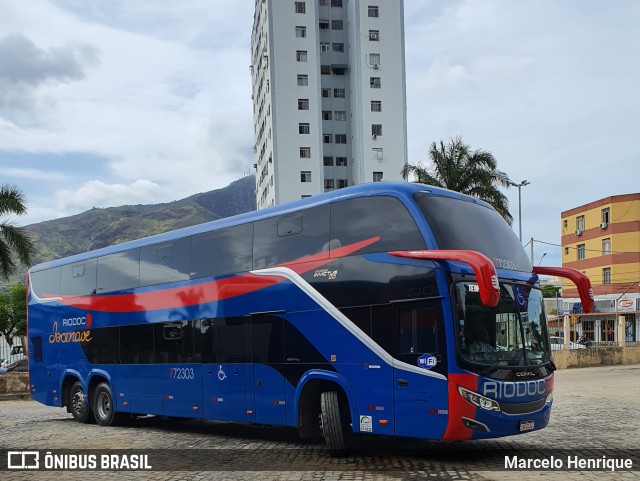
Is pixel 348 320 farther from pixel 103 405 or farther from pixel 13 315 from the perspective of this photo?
pixel 13 315

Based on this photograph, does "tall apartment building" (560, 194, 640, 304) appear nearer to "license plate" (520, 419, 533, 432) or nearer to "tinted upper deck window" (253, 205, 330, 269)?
"tinted upper deck window" (253, 205, 330, 269)

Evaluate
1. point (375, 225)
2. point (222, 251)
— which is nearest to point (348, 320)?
point (375, 225)

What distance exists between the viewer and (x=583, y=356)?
3303 cm

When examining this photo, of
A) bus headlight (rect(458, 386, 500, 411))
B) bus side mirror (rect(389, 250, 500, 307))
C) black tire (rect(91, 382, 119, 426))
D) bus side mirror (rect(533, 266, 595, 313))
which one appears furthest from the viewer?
black tire (rect(91, 382, 119, 426))

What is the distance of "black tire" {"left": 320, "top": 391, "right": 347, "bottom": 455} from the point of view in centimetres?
1083

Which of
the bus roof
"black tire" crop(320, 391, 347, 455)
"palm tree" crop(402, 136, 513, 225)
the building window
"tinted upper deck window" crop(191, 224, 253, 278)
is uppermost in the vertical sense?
the building window

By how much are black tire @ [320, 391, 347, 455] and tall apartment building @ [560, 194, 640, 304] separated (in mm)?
45801

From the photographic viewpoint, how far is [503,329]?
400 inches

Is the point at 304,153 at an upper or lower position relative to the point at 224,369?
upper

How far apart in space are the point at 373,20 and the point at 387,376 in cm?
6299

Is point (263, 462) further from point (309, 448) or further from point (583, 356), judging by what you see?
point (583, 356)

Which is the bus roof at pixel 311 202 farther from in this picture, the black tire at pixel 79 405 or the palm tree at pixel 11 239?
the palm tree at pixel 11 239

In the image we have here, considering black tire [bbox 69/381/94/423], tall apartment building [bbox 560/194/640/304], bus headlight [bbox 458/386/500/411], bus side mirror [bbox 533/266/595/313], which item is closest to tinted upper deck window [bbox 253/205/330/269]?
bus headlight [bbox 458/386/500/411]

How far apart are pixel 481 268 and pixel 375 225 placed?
2.05m
